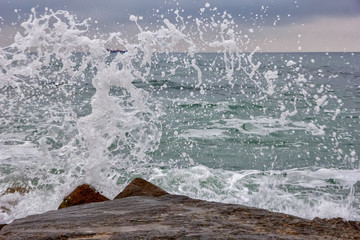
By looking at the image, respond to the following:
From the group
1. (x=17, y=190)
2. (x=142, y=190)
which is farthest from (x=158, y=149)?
(x=142, y=190)

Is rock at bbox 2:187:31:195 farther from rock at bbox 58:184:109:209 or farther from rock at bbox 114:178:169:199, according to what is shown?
rock at bbox 114:178:169:199

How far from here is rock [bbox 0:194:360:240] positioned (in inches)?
92.2

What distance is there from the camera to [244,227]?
8.09ft

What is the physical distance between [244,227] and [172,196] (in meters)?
1.04

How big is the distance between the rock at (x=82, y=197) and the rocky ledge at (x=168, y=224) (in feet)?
3.33

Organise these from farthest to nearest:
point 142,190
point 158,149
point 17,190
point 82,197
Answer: point 158,149
point 17,190
point 82,197
point 142,190

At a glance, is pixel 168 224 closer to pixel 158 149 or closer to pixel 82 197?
pixel 82 197

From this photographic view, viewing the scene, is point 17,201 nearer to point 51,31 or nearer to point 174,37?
point 51,31

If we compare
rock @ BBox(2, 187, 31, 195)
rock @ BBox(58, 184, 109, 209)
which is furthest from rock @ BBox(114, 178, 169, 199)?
rock @ BBox(2, 187, 31, 195)

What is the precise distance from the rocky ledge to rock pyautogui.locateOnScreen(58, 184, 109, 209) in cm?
102

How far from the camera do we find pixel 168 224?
253 cm

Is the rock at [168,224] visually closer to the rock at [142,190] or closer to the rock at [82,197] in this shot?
the rock at [142,190]

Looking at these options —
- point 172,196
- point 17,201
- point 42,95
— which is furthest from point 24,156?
point 42,95

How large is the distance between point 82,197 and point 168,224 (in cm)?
197
